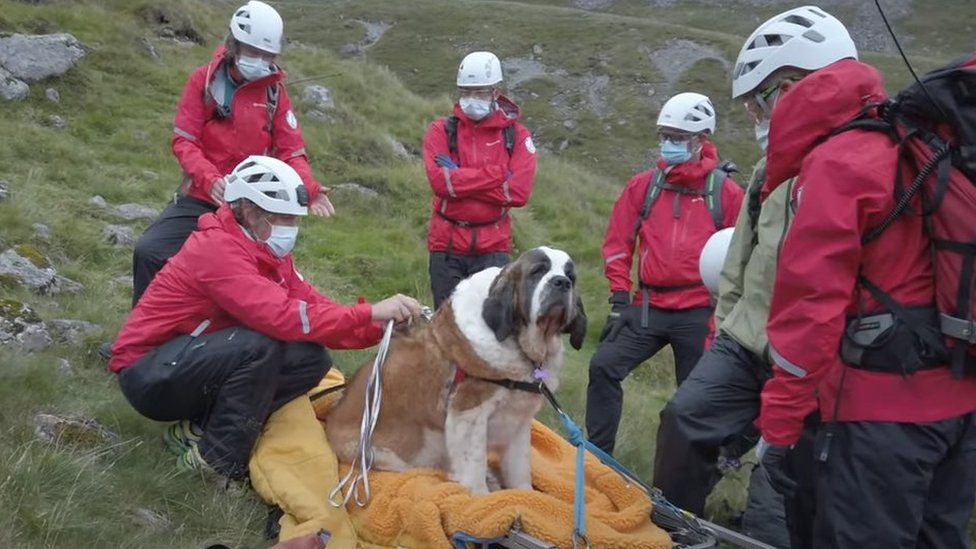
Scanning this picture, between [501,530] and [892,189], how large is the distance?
2.48m

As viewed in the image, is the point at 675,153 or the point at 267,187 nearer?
the point at 267,187

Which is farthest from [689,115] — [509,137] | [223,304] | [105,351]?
[105,351]

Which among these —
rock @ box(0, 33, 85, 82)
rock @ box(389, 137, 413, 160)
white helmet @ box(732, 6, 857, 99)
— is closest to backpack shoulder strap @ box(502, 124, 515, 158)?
white helmet @ box(732, 6, 857, 99)

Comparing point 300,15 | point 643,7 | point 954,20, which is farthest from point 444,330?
point 643,7

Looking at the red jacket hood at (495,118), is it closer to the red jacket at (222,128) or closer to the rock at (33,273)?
the red jacket at (222,128)

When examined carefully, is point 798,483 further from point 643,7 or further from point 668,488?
point 643,7

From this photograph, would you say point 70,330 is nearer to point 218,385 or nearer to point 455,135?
point 218,385

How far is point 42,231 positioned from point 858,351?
25.5 feet

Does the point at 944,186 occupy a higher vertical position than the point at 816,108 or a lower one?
Result: lower

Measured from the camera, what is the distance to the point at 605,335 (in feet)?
23.1

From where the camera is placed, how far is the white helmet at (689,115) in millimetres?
6961

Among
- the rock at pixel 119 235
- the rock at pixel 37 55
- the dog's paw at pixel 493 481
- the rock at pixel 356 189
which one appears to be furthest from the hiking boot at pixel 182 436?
the rock at pixel 37 55

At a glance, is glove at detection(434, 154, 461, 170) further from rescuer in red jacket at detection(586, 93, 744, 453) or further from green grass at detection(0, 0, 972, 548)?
Answer: green grass at detection(0, 0, 972, 548)

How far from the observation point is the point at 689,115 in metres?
7.01
